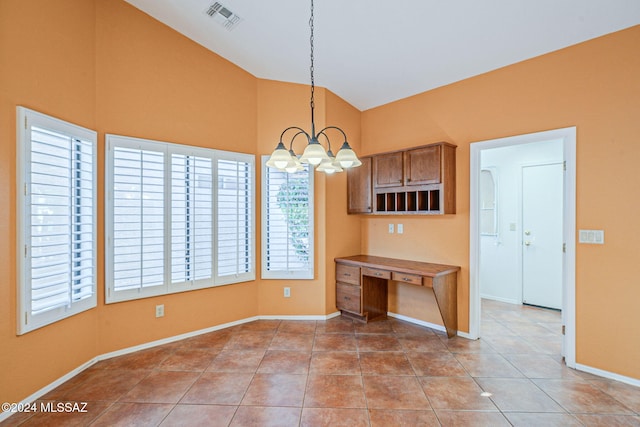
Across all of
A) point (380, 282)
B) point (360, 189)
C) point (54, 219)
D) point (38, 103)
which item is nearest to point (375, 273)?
point (380, 282)

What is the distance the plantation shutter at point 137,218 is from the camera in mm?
3014

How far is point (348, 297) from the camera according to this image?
405cm

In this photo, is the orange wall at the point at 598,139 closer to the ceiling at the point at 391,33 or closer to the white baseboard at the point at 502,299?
the ceiling at the point at 391,33

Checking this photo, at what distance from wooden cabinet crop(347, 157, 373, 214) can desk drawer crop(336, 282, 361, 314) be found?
1.04m

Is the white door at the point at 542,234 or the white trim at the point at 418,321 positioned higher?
the white door at the point at 542,234

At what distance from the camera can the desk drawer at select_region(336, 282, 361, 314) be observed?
13.0 feet

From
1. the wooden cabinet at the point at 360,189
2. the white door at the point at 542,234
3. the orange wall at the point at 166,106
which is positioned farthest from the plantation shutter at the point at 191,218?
the white door at the point at 542,234

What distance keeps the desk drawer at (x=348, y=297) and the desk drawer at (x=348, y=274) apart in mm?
69

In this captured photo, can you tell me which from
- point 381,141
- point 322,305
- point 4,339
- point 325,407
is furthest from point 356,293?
point 4,339

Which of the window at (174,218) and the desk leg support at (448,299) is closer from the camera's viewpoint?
Result: the window at (174,218)

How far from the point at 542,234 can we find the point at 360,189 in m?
2.84

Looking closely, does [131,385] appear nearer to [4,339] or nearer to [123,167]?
[4,339]

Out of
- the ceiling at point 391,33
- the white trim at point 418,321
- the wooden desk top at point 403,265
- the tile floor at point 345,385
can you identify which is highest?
the ceiling at point 391,33

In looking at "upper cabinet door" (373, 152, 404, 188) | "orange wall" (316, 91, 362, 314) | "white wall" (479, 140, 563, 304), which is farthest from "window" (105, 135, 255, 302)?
"white wall" (479, 140, 563, 304)
